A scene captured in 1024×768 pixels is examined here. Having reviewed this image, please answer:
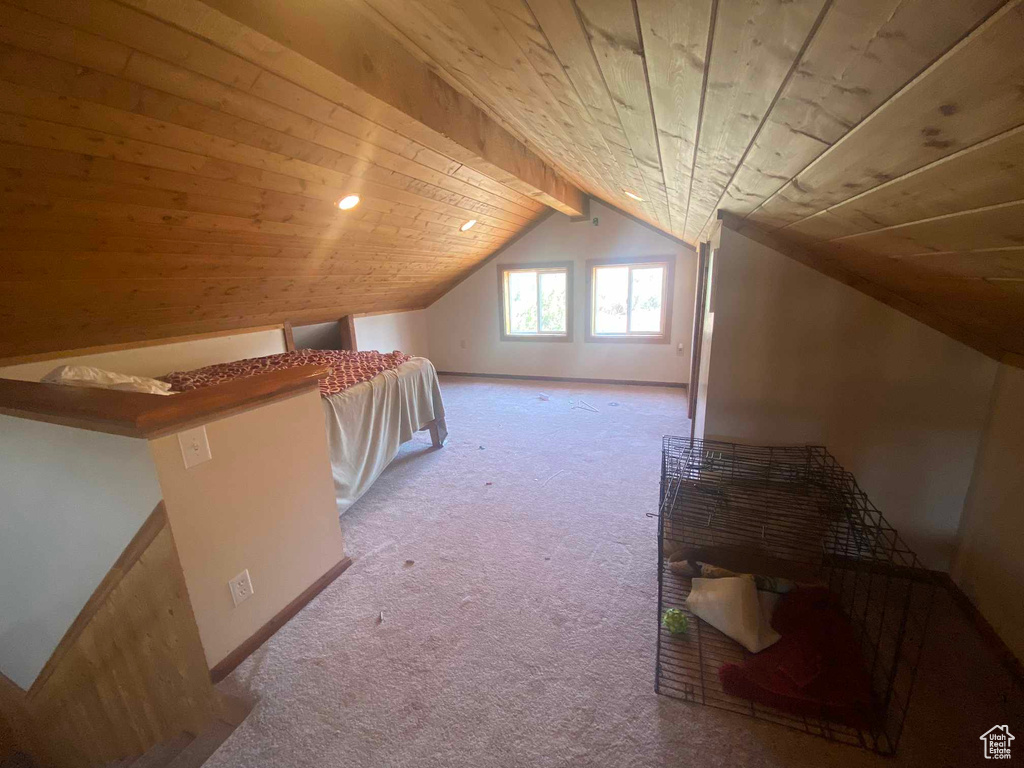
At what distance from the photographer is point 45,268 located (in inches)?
71.4

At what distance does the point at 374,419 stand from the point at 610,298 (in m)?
3.38

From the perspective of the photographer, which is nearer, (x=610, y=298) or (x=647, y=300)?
(x=647, y=300)

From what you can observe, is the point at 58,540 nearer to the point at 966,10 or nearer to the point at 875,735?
the point at 966,10

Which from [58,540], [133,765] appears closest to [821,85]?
[58,540]

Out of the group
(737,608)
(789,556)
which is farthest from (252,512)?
(789,556)

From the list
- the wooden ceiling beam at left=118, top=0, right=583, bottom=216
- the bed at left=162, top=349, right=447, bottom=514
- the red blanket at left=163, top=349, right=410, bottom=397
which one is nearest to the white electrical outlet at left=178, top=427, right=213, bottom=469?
the bed at left=162, top=349, right=447, bottom=514

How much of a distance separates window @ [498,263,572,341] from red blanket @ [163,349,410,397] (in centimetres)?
227

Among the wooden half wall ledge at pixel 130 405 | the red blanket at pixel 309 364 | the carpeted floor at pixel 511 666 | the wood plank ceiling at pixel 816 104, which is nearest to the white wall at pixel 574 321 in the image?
the red blanket at pixel 309 364

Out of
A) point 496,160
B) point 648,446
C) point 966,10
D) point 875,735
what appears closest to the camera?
point 966,10

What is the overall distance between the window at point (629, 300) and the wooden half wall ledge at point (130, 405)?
13.5ft

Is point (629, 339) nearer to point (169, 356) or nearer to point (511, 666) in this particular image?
point (511, 666)

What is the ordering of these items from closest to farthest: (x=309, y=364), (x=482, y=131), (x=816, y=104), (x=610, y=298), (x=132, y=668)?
1. (x=816, y=104)
2. (x=132, y=668)
3. (x=482, y=131)
4. (x=309, y=364)
5. (x=610, y=298)

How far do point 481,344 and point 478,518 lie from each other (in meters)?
3.62

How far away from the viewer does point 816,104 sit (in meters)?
0.63
